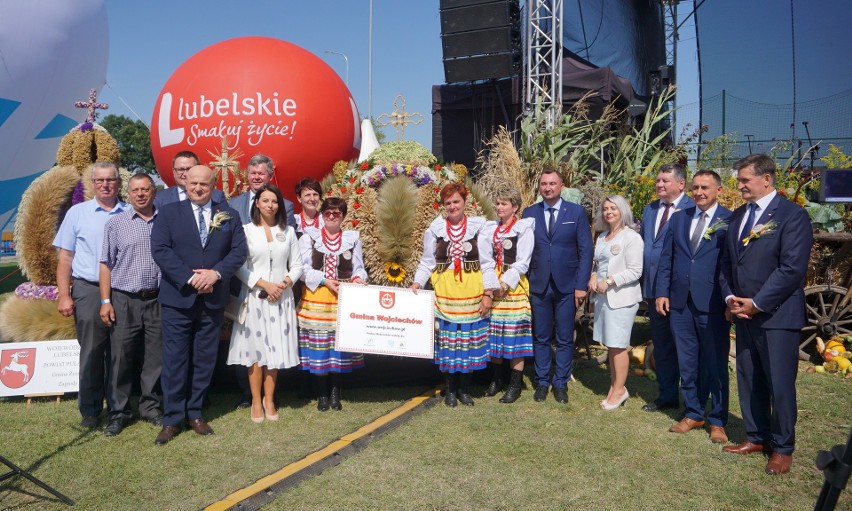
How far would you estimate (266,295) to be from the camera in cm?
447

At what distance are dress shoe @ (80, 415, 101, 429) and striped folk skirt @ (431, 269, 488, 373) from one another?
2.60m

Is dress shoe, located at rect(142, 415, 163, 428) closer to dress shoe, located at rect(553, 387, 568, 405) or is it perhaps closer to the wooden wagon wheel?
dress shoe, located at rect(553, 387, 568, 405)

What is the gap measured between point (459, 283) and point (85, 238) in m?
2.76

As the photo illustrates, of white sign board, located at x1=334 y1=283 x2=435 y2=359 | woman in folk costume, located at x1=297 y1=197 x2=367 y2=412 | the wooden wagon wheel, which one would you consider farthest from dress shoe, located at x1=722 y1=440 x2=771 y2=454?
the wooden wagon wheel

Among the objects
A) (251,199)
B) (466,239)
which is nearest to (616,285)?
(466,239)

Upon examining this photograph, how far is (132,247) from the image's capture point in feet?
14.0

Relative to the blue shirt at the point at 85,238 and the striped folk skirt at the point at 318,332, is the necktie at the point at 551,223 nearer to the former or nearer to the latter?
the striped folk skirt at the point at 318,332

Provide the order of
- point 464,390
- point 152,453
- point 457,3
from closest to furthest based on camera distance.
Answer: point 152,453, point 464,390, point 457,3

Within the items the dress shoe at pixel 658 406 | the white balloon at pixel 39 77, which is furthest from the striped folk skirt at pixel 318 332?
the white balloon at pixel 39 77

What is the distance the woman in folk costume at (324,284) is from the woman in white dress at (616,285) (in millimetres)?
1936

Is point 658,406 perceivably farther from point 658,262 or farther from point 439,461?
point 439,461

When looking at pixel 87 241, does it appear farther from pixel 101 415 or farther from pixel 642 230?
pixel 642 230

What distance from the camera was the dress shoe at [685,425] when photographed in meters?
4.43

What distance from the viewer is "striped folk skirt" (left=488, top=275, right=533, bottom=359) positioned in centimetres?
501
